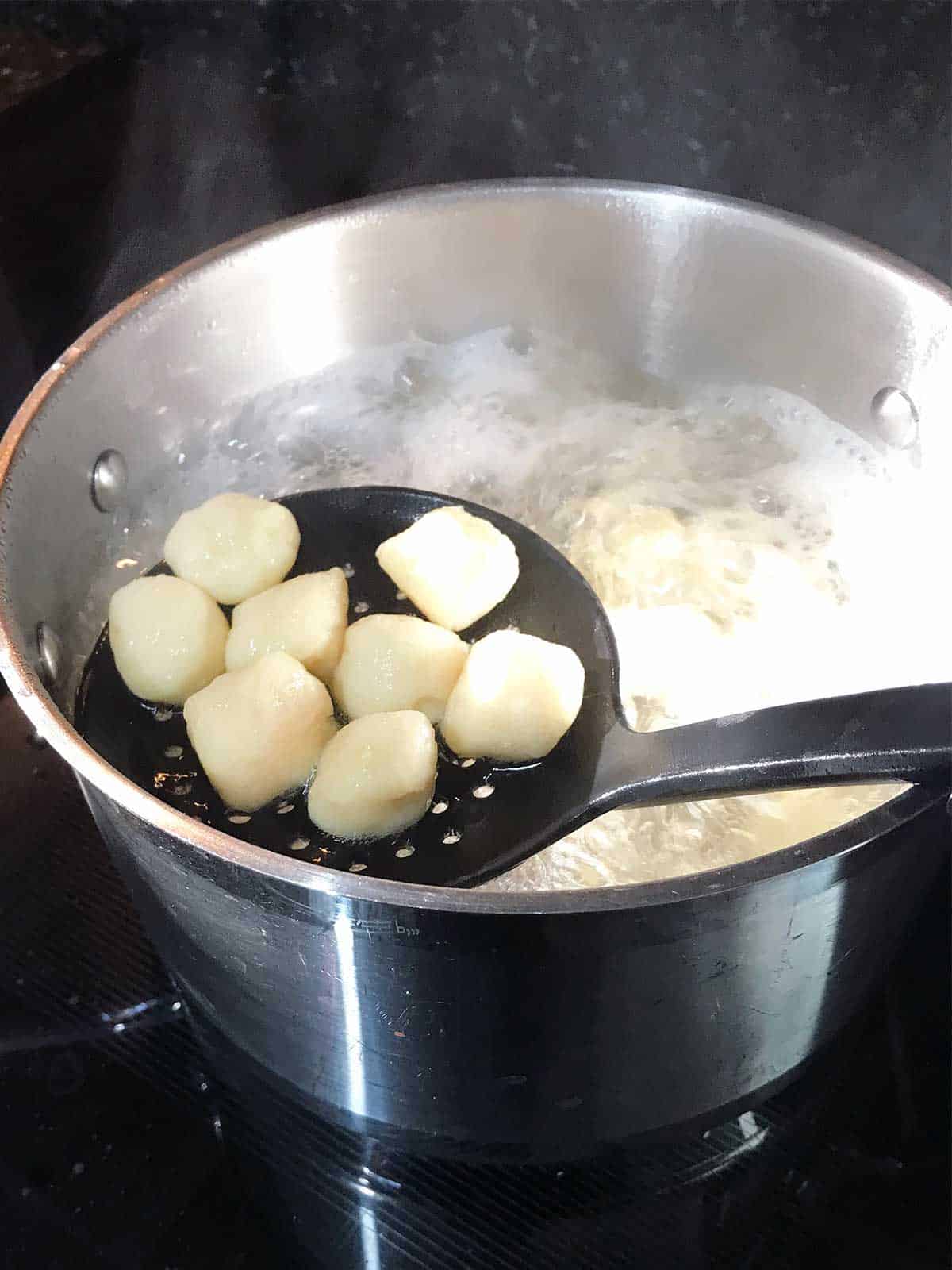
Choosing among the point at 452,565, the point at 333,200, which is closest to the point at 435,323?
the point at 333,200

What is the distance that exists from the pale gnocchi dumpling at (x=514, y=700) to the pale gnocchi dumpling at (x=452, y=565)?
8 centimetres

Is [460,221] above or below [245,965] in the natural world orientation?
above

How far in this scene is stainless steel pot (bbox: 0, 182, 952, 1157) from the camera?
47cm

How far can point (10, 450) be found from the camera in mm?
678

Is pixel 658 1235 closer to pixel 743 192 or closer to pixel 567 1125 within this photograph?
pixel 567 1125

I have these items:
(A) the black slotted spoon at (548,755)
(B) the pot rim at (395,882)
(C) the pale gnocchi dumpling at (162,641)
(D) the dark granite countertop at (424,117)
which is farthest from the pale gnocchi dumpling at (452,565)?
(D) the dark granite countertop at (424,117)

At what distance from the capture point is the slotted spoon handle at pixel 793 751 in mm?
474

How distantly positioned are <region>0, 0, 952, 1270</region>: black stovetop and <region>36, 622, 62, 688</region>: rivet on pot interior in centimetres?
16

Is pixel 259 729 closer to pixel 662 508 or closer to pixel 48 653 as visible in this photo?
pixel 48 653

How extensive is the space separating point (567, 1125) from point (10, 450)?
51 cm

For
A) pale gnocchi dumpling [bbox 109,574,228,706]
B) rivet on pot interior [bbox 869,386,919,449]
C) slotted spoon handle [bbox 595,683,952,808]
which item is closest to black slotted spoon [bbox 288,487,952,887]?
slotted spoon handle [bbox 595,683,952,808]

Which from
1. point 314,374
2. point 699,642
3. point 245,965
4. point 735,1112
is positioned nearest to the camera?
point 245,965

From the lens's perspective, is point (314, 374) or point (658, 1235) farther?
point (314, 374)

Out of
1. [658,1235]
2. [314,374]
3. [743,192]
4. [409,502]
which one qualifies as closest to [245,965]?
[658,1235]
